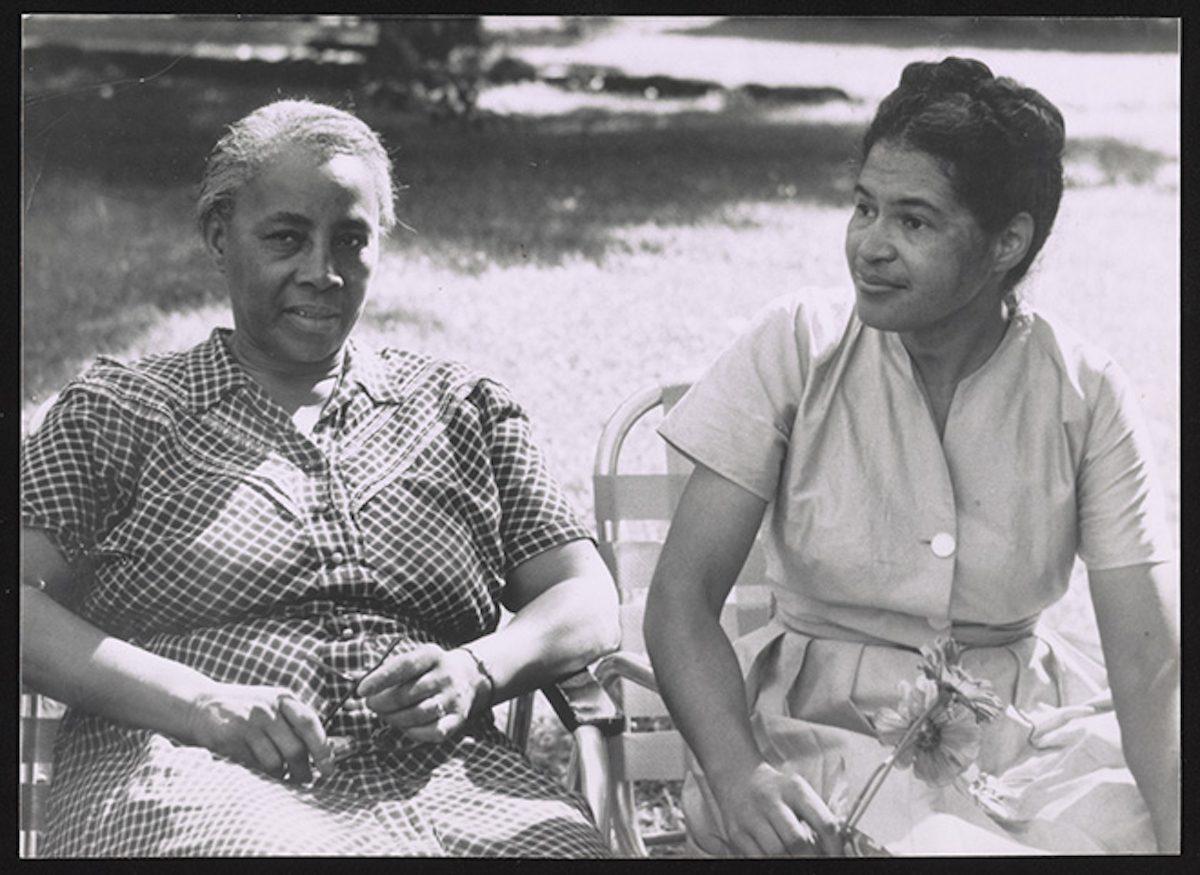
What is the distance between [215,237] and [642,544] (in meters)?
1.04

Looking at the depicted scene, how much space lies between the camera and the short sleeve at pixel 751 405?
2.80m

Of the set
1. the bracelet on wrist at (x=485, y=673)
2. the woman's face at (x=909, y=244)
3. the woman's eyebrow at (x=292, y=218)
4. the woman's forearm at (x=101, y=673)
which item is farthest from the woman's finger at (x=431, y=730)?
the woman's face at (x=909, y=244)

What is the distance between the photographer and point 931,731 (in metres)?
2.47

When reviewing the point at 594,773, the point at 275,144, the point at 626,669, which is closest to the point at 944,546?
the point at 626,669

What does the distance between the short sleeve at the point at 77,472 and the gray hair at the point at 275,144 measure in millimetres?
416

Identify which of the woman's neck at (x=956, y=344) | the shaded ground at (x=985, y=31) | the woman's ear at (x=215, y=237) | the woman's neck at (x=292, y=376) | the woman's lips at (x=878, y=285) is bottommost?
the woman's neck at (x=292, y=376)

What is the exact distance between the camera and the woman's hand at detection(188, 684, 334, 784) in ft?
8.41

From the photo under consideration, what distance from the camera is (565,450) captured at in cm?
343

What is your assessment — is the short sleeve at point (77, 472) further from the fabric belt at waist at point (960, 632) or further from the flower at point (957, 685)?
the flower at point (957, 685)

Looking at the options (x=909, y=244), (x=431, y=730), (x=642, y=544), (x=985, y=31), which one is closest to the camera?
(x=431, y=730)

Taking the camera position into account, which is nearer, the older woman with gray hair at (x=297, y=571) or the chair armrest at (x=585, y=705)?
the older woman with gray hair at (x=297, y=571)

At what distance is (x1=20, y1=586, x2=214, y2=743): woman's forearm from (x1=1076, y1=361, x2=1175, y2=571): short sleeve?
1567 mm

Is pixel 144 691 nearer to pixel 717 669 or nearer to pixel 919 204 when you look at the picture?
pixel 717 669

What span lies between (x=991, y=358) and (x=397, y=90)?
1.33m
